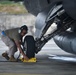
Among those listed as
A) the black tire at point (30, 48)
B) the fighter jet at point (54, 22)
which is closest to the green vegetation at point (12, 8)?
the fighter jet at point (54, 22)

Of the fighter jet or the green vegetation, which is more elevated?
the green vegetation

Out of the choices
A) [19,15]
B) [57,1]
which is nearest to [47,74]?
[57,1]

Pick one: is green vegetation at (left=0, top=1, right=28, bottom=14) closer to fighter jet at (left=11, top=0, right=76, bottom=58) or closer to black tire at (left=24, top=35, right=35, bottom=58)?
fighter jet at (left=11, top=0, right=76, bottom=58)

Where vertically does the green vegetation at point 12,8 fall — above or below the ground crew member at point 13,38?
above

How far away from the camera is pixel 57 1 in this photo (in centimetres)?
919

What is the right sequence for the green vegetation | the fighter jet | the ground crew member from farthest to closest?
1. the green vegetation
2. the ground crew member
3. the fighter jet

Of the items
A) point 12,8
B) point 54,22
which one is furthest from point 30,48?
point 12,8

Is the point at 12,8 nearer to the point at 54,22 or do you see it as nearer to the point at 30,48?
the point at 30,48

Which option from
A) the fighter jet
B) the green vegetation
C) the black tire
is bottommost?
the black tire

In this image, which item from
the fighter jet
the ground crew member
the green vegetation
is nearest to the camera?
the fighter jet

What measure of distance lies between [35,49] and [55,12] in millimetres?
1526

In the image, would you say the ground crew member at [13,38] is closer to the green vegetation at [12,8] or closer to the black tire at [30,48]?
the black tire at [30,48]

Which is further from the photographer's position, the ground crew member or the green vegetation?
the green vegetation

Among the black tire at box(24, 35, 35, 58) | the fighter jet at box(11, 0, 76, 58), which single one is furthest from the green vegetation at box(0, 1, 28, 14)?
the black tire at box(24, 35, 35, 58)
